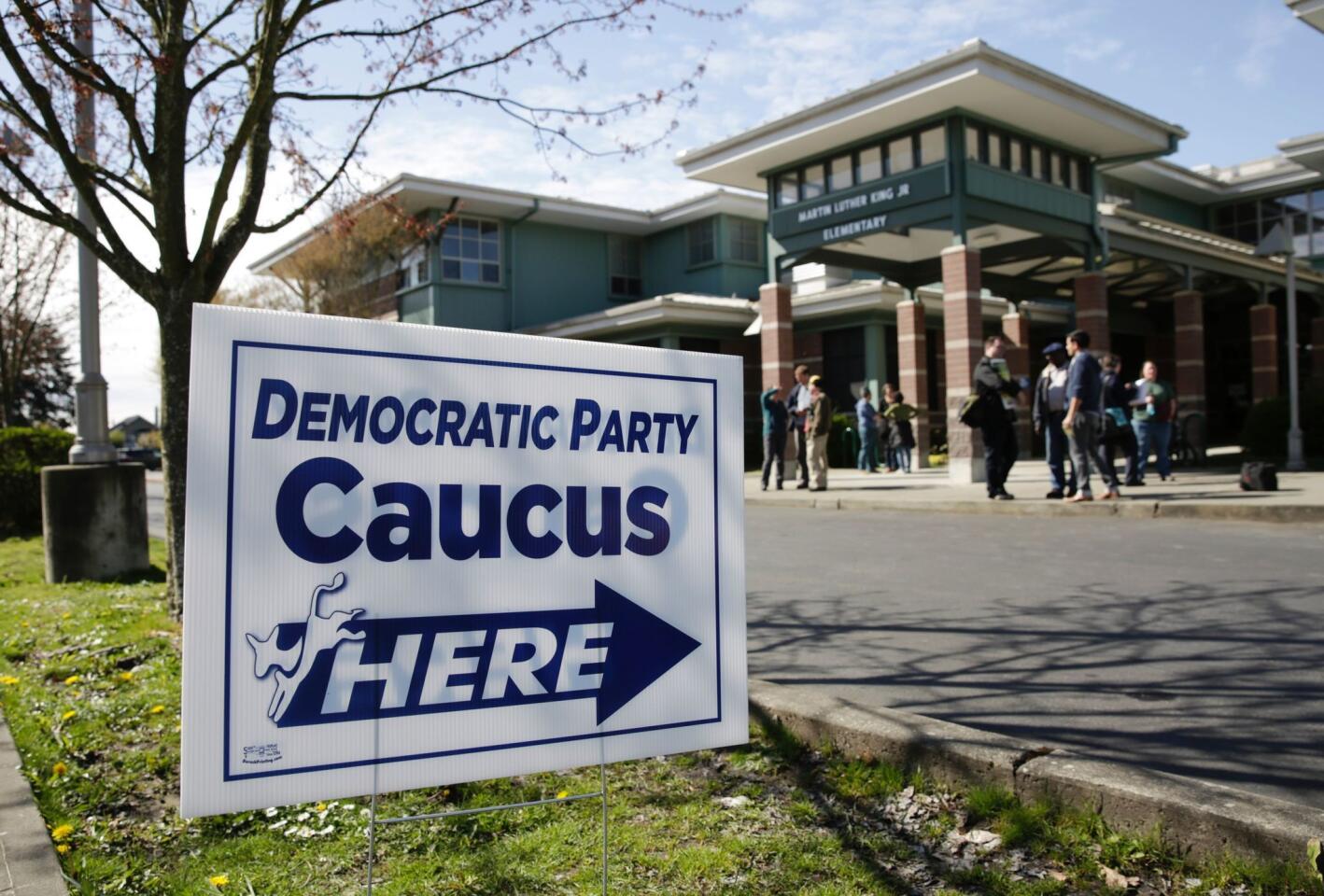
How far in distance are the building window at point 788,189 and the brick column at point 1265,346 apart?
45.2 ft

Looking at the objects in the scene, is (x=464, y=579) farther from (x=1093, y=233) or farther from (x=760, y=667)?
(x=1093, y=233)

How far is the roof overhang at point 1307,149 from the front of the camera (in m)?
19.0

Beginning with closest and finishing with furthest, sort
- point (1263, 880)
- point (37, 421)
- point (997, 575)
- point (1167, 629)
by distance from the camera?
point (1263, 880), point (1167, 629), point (997, 575), point (37, 421)

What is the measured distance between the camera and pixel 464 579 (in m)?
2.31

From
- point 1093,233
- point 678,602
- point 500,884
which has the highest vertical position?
point 1093,233

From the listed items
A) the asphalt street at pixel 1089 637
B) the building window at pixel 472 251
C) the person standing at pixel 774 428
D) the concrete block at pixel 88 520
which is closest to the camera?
the asphalt street at pixel 1089 637

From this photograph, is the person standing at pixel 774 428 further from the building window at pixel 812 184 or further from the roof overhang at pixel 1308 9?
the roof overhang at pixel 1308 9

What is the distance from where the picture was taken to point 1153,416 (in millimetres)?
13930

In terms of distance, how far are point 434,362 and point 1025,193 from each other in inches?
762

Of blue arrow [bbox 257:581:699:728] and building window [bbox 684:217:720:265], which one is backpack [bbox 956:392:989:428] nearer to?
blue arrow [bbox 257:581:699:728]

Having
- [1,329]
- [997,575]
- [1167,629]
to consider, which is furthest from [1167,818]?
[1,329]

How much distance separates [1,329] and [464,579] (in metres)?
23.9

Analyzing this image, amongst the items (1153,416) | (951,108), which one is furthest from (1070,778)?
(951,108)

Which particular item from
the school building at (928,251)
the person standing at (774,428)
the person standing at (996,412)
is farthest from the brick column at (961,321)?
the person standing at (996,412)
